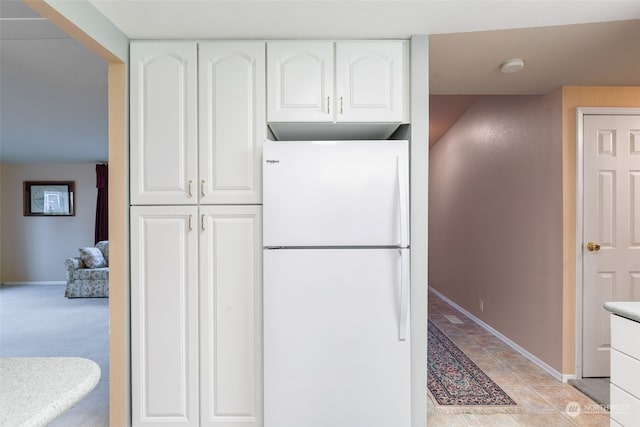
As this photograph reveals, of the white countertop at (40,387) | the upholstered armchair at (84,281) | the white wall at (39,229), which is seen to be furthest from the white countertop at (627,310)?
the white wall at (39,229)

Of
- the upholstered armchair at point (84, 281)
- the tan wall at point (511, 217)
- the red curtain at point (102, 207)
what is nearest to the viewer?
the tan wall at point (511, 217)

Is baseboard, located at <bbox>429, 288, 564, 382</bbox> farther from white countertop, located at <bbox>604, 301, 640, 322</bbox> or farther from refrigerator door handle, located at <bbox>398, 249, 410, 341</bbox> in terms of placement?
refrigerator door handle, located at <bbox>398, 249, 410, 341</bbox>

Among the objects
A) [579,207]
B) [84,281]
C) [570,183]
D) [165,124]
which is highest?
[165,124]

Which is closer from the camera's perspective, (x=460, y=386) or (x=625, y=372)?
(x=625, y=372)

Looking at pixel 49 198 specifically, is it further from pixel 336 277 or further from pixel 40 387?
pixel 40 387

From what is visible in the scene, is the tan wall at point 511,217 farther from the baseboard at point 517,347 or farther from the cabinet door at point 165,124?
the cabinet door at point 165,124

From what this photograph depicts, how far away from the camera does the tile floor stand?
2.10 meters

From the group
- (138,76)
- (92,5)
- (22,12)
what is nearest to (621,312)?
(138,76)

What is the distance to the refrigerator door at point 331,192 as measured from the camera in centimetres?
171

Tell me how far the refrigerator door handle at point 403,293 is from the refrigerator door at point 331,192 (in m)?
0.07

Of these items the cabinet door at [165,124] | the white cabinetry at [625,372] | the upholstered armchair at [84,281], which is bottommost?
the upholstered armchair at [84,281]

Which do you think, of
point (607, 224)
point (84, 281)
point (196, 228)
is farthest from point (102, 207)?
point (607, 224)

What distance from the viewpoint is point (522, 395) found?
2.38m

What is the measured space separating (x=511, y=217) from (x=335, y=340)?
8.09 feet
